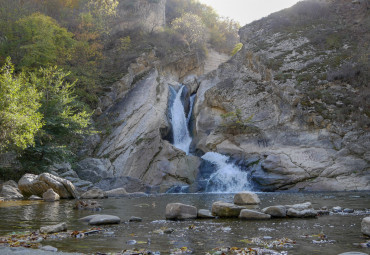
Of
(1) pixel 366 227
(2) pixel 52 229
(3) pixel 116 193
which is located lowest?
(3) pixel 116 193

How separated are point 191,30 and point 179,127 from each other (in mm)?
21038

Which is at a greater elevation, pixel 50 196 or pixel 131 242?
pixel 131 242

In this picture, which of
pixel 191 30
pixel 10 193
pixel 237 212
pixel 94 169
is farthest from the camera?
pixel 191 30

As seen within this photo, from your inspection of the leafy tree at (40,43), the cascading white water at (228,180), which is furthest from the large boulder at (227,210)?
the leafy tree at (40,43)

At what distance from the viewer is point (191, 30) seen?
49781mm

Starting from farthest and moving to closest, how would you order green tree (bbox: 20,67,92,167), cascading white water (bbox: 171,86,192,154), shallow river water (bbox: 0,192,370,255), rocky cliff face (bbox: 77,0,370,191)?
cascading white water (bbox: 171,86,192,154), rocky cliff face (bbox: 77,0,370,191), green tree (bbox: 20,67,92,167), shallow river water (bbox: 0,192,370,255)

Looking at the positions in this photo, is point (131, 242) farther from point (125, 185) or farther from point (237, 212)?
point (125, 185)

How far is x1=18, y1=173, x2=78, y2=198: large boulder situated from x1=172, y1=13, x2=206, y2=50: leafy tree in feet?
111

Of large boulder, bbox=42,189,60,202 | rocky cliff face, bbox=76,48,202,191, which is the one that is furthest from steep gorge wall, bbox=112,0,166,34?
large boulder, bbox=42,189,60,202

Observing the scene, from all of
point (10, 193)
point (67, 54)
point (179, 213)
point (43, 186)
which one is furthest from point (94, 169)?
point (179, 213)

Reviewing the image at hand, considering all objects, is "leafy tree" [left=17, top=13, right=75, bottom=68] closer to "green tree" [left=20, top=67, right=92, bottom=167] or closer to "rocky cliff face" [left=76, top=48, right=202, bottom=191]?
"rocky cliff face" [left=76, top=48, right=202, bottom=191]

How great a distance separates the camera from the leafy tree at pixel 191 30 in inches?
1935

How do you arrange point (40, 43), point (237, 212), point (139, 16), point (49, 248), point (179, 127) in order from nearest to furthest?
1. point (49, 248)
2. point (237, 212)
3. point (40, 43)
4. point (179, 127)
5. point (139, 16)

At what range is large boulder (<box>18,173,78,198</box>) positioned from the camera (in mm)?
18594
